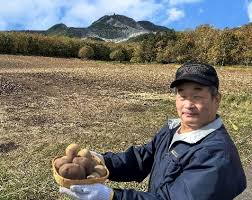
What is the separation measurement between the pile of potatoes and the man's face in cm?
48

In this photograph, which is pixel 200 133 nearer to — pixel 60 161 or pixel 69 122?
pixel 60 161

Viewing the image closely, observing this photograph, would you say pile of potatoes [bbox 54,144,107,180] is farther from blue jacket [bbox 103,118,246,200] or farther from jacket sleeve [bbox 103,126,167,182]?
jacket sleeve [bbox 103,126,167,182]

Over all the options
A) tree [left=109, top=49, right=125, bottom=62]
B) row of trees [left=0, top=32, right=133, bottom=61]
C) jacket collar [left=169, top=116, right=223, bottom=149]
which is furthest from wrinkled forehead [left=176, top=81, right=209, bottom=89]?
tree [left=109, top=49, right=125, bottom=62]

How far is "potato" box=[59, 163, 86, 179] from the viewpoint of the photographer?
254 centimetres

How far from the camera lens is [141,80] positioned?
2080cm

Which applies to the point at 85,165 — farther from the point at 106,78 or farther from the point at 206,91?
the point at 106,78

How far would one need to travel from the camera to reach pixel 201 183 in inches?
97.5

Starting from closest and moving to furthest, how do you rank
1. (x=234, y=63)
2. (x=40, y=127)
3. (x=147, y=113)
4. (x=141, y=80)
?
(x=40, y=127), (x=147, y=113), (x=141, y=80), (x=234, y=63)

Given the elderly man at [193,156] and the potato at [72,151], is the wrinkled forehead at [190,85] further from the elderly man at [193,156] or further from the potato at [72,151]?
the potato at [72,151]

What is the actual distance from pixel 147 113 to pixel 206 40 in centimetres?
3546

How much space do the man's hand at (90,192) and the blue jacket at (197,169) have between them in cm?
6

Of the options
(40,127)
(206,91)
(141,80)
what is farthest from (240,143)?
(141,80)

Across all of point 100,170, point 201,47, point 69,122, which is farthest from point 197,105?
point 201,47

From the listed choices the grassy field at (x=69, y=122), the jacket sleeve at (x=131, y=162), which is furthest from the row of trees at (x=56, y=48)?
the jacket sleeve at (x=131, y=162)
